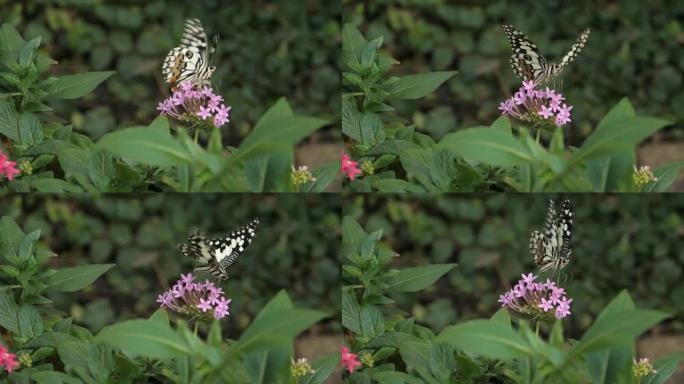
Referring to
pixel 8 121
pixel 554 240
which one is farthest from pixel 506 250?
pixel 8 121

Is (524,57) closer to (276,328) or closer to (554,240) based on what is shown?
(554,240)

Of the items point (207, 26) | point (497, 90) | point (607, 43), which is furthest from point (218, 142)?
point (607, 43)

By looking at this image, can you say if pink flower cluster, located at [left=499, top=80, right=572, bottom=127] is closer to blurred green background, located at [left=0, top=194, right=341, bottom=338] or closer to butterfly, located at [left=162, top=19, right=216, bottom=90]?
blurred green background, located at [left=0, top=194, right=341, bottom=338]

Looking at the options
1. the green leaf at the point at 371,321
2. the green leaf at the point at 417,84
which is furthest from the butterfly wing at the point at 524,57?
the green leaf at the point at 371,321

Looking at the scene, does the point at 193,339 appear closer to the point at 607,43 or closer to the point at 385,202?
the point at 385,202

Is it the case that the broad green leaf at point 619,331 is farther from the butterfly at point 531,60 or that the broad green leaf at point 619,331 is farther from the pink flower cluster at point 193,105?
the pink flower cluster at point 193,105

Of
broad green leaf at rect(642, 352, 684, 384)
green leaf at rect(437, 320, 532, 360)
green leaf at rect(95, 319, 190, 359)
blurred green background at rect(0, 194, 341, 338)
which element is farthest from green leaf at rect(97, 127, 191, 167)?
broad green leaf at rect(642, 352, 684, 384)
